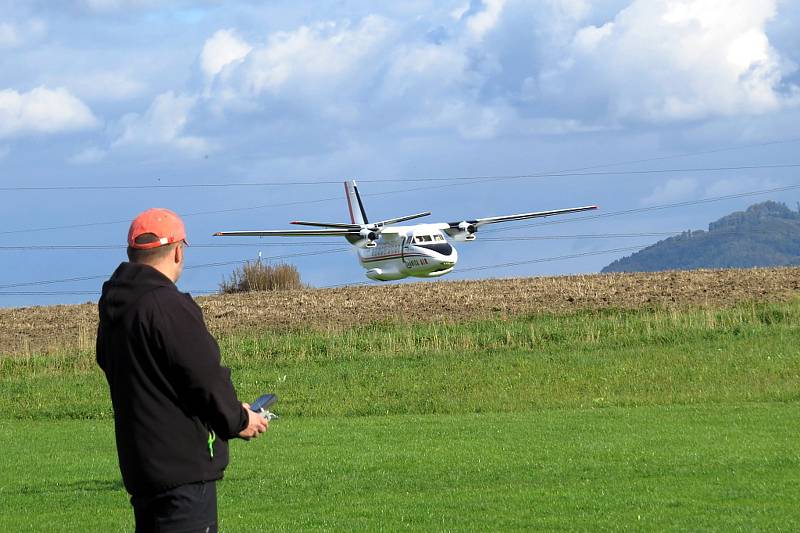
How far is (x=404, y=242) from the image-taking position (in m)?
64.1

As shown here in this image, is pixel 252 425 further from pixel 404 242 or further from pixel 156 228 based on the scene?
pixel 404 242

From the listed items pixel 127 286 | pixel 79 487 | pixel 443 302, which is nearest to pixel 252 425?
pixel 127 286

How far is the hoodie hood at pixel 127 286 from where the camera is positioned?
5.31m

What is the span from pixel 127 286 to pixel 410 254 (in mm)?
58615

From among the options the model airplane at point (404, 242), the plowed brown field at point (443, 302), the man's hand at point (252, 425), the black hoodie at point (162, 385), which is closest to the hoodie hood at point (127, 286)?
the black hoodie at point (162, 385)

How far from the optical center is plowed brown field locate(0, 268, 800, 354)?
44312 millimetres

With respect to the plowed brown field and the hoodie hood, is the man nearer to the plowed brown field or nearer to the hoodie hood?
the hoodie hood

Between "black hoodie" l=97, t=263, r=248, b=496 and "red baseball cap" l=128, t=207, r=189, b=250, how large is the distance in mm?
126

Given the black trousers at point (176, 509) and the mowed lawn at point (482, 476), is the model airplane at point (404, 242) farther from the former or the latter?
the black trousers at point (176, 509)

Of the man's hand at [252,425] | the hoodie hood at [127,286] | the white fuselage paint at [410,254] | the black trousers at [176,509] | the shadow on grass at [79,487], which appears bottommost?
the shadow on grass at [79,487]

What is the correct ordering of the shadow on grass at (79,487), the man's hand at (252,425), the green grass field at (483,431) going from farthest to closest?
1. the shadow on grass at (79,487)
2. the green grass field at (483,431)
3. the man's hand at (252,425)

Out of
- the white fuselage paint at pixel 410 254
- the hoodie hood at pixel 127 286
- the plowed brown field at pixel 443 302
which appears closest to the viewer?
the hoodie hood at pixel 127 286

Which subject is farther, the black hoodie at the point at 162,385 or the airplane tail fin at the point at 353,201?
the airplane tail fin at the point at 353,201

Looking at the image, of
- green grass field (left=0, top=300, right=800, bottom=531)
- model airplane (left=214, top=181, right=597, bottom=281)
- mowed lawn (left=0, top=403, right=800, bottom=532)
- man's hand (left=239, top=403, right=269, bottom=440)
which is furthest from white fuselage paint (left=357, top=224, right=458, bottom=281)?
man's hand (left=239, top=403, right=269, bottom=440)
